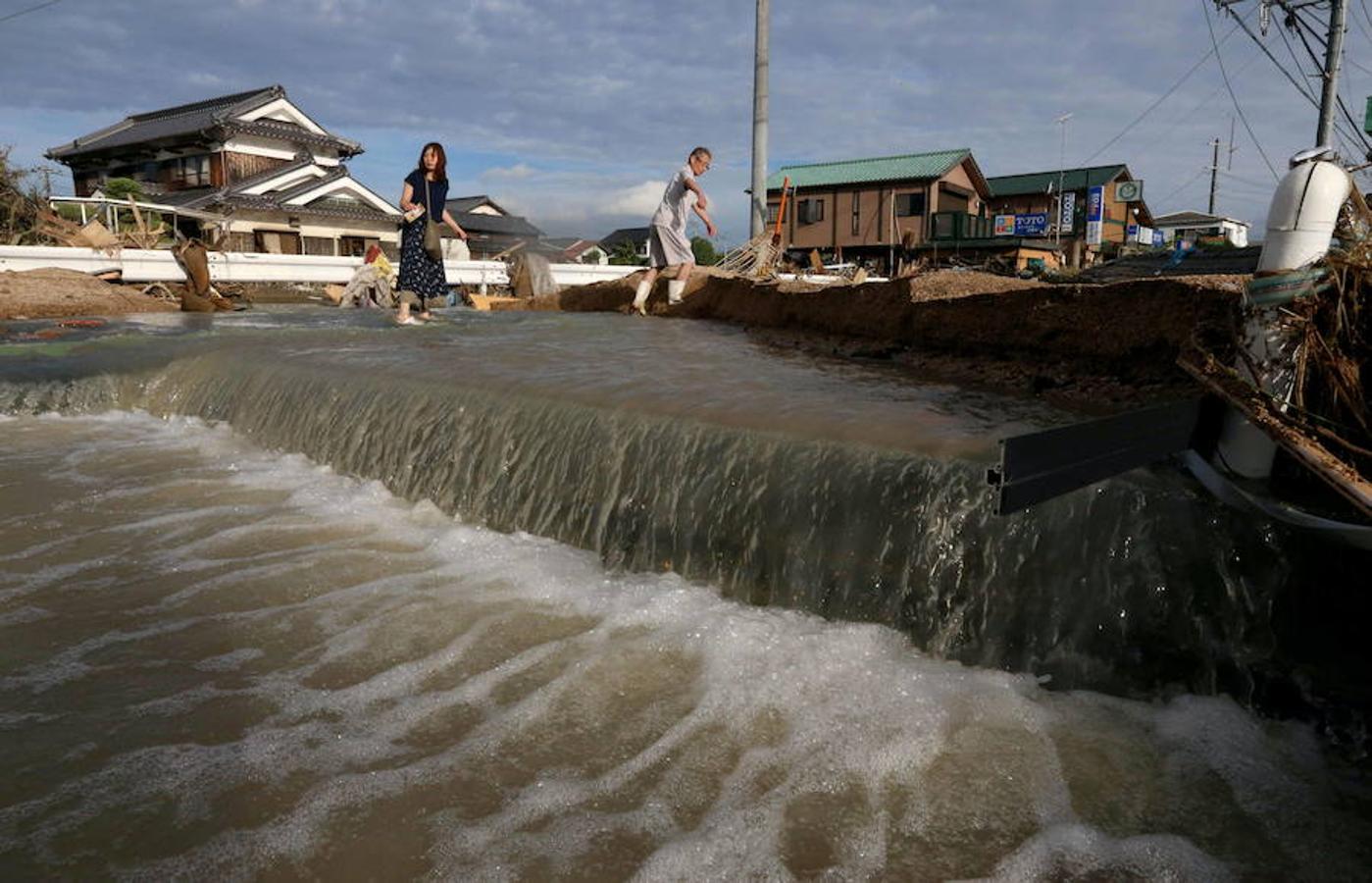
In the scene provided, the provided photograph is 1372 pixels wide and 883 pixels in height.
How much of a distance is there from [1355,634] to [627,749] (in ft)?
6.91

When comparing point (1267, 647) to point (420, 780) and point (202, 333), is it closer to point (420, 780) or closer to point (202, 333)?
point (420, 780)

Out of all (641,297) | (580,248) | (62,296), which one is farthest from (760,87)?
(580,248)

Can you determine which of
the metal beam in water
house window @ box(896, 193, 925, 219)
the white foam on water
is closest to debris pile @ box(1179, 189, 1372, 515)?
the metal beam in water

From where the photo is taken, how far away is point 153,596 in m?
3.47

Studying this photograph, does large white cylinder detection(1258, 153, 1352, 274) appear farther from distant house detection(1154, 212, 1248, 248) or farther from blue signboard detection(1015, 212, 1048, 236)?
distant house detection(1154, 212, 1248, 248)

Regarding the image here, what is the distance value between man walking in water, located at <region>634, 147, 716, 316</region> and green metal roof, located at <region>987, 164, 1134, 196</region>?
1202 inches

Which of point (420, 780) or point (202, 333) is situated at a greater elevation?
point (202, 333)

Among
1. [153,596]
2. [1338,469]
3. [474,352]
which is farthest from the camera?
[474,352]

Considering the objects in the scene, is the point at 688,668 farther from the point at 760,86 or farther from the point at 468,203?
the point at 468,203

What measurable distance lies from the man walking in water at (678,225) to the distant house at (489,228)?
24.1m

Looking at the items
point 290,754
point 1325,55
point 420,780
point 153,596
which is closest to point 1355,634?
point 420,780

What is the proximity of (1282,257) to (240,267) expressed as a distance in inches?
608

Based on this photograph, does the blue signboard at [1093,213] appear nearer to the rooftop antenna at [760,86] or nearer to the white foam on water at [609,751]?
the rooftop antenna at [760,86]

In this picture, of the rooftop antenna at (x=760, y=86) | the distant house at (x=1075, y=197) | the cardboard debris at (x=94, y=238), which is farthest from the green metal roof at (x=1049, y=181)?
the cardboard debris at (x=94, y=238)
